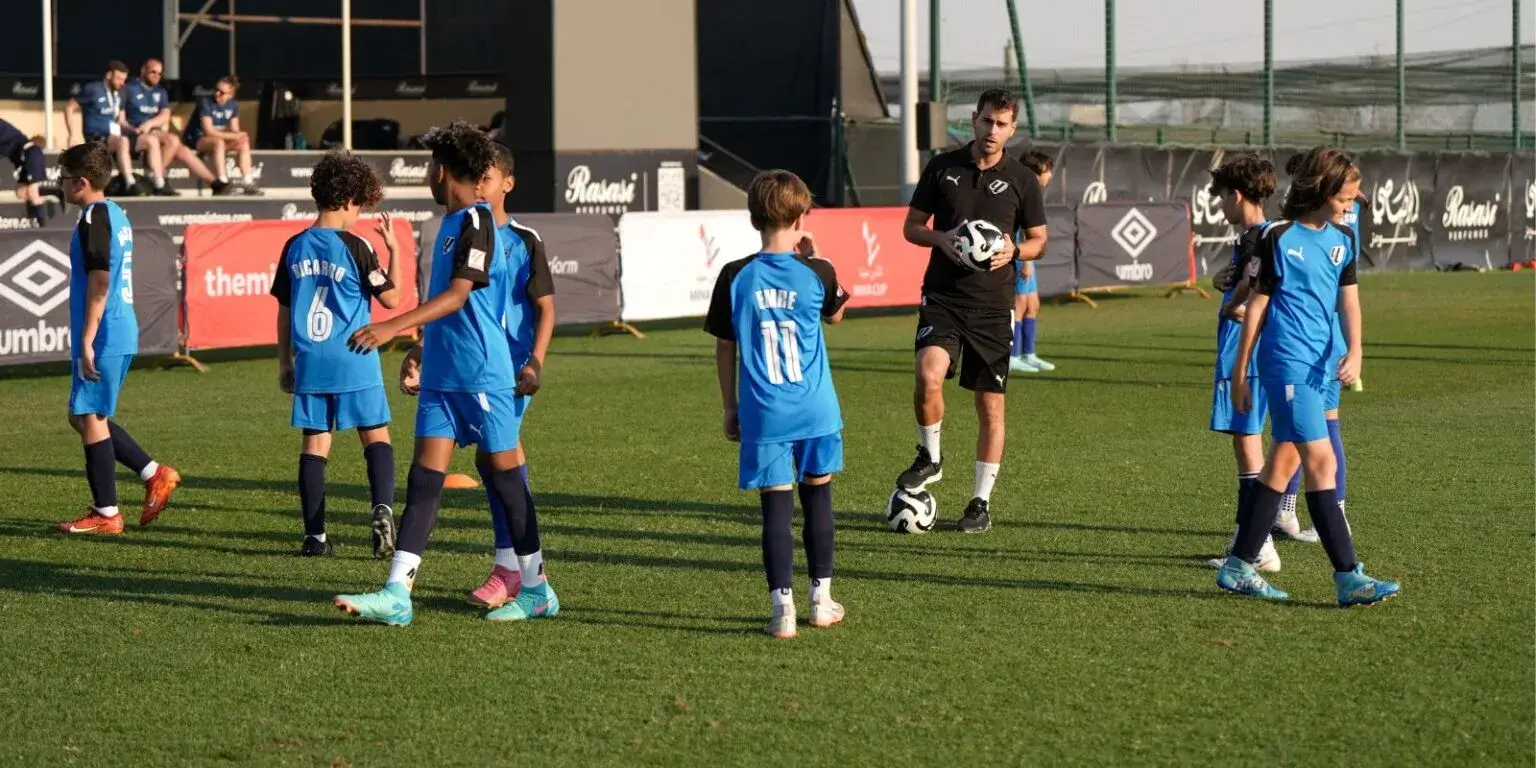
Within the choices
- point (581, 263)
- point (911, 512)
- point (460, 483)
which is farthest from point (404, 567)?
point (581, 263)

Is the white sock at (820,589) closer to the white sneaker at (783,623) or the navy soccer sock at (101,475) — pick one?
the white sneaker at (783,623)

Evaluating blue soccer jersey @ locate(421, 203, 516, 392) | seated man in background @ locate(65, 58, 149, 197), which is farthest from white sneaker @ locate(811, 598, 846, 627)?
seated man in background @ locate(65, 58, 149, 197)

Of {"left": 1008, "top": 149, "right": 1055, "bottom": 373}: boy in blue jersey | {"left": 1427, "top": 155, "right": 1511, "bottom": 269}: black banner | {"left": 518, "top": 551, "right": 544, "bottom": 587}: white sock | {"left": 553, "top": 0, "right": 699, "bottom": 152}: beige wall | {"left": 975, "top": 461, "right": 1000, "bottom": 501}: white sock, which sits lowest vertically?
{"left": 518, "top": 551, "right": 544, "bottom": 587}: white sock

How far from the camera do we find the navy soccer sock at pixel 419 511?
6.54 metres

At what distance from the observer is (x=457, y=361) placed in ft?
21.5

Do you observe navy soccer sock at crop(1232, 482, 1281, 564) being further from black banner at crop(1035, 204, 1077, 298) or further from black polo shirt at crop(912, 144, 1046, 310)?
black banner at crop(1035, 204, 1077, 298)

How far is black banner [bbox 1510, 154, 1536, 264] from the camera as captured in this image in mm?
33406

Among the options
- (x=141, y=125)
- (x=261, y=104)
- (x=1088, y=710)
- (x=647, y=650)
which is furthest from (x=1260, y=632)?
(x=261, y=104)

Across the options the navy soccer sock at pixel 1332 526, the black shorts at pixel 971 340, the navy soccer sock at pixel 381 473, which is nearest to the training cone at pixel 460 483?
the navy soccer sock at pixel 381 473

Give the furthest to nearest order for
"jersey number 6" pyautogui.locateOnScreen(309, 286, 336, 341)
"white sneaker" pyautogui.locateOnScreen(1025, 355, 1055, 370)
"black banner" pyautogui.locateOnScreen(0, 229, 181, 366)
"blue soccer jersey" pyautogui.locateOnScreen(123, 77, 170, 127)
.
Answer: "blue soccer jersey" pyautogui.locateOnScreen(123, 77, 170, 127), "white sneaker" pyautogui.locateOnScreen(1025, 355, 1055, 370), "black banner" pyautogui.locateOnScreen(0, 229, 181, 366), "jersey number 6" pyautogui.locateOnScreen(309, 286, 336, 341)

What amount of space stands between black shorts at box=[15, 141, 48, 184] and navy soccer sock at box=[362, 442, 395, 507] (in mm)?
13052

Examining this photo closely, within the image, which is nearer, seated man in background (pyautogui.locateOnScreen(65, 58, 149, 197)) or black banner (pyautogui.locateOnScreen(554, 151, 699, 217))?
seated man in background (pyautogui.locateOnScreen(65, 58, 149, 197))

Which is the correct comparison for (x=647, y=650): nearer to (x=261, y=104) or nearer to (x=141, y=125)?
(x=141, y=125)

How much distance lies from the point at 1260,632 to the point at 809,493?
168 cm
